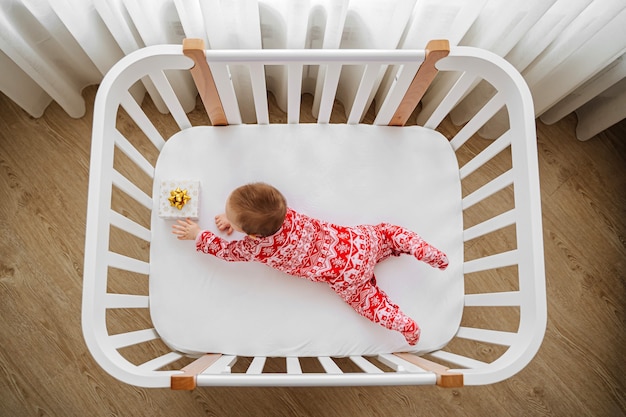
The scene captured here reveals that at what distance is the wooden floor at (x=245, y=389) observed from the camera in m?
1.36

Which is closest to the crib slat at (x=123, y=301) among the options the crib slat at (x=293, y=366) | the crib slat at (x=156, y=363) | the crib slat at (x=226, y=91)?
the crib slat at (x=156, y=363)

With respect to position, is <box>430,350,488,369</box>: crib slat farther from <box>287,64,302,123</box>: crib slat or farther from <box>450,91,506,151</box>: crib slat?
<box>287,64,302,123</box>: crib slat

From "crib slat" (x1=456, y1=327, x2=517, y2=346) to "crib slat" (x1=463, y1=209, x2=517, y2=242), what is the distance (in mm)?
235

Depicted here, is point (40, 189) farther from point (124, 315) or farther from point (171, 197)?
point (171, 197)

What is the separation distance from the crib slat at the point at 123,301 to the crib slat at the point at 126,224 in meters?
0.15

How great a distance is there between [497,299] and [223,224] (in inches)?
27.1

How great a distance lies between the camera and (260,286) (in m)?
1.08

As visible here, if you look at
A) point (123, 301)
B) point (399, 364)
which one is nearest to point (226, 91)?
point (123, 301)

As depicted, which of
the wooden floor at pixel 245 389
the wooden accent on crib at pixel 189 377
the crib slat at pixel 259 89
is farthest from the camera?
the wooden floor at pixel 245 389

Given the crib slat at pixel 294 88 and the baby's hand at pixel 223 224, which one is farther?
the baby's hand at pixel 223 224

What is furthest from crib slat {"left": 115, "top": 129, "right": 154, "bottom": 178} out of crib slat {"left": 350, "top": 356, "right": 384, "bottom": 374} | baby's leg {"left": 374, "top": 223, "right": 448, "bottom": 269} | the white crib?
crib slat {"left": 350, "top": 356, "right": 384, "bottom": 374}

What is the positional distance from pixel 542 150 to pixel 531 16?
0.70 metres

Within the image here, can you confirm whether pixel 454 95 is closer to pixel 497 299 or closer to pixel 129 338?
pixel 497 299

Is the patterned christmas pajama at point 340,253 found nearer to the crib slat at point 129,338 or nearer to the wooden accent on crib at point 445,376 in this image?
the wooden accent on crib at point 445,376
